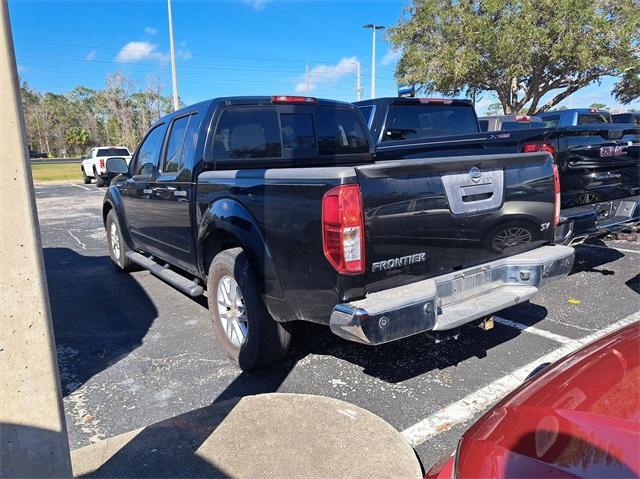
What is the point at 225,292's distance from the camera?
3635 mm

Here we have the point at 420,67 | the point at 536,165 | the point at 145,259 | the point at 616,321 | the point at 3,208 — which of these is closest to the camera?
the point at 3,208

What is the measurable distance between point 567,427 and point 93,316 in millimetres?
4724

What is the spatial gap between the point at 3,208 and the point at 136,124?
2457 inches

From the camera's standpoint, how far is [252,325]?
3268mm

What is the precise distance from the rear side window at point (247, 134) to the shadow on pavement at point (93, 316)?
1.91 m

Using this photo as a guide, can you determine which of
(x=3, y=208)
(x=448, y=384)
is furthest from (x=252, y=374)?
(x=3, y=208)

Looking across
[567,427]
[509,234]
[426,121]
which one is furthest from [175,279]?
[426,121]

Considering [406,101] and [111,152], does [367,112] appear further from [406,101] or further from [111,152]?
[111,152]

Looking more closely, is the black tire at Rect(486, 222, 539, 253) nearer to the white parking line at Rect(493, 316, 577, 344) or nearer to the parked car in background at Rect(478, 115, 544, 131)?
the white parking line at Rect(493, 316, 577, 344)

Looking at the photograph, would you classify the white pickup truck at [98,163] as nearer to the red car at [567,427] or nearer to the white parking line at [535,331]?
the white parking line at [535,331]

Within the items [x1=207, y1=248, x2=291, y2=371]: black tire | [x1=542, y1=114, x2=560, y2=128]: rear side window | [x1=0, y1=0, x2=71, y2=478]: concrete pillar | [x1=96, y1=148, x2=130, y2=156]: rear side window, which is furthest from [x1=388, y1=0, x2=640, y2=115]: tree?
[x1=0, y1=0, x2=71, y2=478]: concrete pillar

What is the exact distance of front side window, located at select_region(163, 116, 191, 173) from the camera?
4383 mm

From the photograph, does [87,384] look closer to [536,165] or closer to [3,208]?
[3,208]

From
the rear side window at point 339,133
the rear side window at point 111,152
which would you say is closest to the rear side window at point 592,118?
the rear side window at point 339,133
